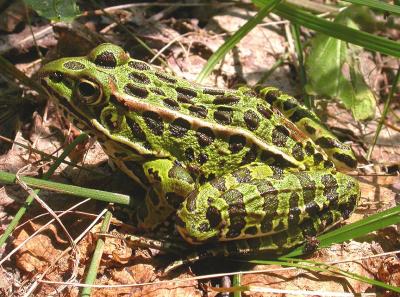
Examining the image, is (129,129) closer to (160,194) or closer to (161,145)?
(161,145)

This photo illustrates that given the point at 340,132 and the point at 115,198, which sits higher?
the point at 340,132

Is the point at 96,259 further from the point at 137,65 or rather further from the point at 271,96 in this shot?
the point at 271,96

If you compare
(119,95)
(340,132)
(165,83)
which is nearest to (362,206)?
(340,132)

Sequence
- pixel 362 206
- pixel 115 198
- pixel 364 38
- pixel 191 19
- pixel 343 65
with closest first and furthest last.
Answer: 1. pixel 115 198
2. pixel 364 38
3. pixel 362 206
4. pixel 343 65
5. pixel 191 19

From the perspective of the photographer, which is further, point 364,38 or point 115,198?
point 364,38

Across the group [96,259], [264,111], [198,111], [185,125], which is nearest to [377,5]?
[264,111]

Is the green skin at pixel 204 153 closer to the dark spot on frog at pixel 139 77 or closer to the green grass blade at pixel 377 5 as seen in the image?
the dark spot on frog at pixel 139 77

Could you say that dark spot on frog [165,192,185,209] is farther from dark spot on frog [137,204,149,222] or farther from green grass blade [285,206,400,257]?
green grass blade [285,206,400,257]

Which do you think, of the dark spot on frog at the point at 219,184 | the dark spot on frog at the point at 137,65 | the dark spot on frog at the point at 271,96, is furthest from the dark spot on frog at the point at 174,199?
the dark spot on frog at the point at 271,96
